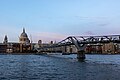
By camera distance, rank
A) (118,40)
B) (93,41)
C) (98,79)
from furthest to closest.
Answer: (93,41), (118,40), (98,79)

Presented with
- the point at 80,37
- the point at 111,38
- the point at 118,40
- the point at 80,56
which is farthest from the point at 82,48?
the point at 118,40

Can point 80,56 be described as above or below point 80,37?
below

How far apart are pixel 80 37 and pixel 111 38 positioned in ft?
146

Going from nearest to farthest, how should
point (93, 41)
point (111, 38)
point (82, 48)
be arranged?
point (111, 38) → point (93, 41) → point (82, 48)

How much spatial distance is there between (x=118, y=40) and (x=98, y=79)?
6366 cm

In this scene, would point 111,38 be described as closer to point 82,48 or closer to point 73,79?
point 82,48

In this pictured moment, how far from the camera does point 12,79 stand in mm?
52281

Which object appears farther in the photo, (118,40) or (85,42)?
(85,42)

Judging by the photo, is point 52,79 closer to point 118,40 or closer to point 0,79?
point 0,79

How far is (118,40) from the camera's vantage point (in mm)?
113250

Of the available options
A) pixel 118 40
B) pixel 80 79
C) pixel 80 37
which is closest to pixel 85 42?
pixel 80 37

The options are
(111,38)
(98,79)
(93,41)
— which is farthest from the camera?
(93,41)

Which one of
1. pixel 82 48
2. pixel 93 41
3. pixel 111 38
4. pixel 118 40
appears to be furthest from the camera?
pixel 82 48

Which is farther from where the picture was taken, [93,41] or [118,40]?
[93,41]
